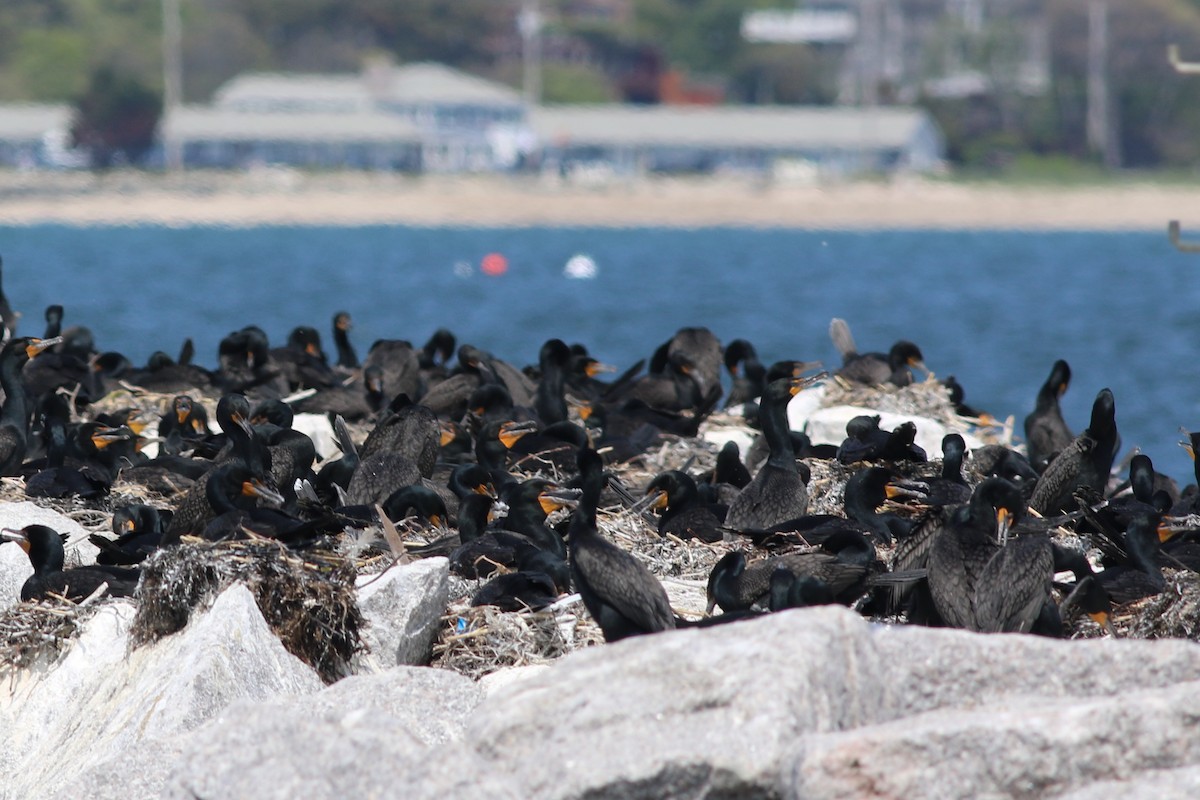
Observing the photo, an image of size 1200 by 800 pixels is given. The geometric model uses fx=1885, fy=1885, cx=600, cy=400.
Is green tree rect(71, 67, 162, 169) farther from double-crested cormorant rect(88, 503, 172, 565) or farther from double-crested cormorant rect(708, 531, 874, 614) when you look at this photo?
double-crested cormorant rect(708, 531, 874, 614)

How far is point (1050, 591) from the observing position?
22.3 feet

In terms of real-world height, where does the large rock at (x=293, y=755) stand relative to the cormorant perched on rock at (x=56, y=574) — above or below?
above

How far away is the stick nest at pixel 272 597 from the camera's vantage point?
6809mm

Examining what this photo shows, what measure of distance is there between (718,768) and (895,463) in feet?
18.5

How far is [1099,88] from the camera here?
9594 centimetres

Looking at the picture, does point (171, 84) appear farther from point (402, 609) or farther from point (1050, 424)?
point (402, 609)

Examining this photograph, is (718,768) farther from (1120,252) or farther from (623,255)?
(1120,252)

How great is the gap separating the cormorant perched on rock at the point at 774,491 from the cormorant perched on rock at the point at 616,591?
2.28 meters

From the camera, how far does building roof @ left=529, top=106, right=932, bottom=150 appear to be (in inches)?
3590

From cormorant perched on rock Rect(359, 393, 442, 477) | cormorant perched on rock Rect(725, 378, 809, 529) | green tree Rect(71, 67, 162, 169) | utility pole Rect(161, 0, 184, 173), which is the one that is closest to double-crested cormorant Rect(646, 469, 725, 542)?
cormorant perched on rock Rect(725, 378, 809, 529)

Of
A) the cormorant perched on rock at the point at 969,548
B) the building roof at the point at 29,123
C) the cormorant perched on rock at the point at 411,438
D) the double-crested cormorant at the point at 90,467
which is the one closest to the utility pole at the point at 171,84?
→ the building roof at the point at 29,123

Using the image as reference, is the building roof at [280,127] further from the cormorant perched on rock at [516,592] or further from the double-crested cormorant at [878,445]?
the cormorant perched on rock at [516,592]

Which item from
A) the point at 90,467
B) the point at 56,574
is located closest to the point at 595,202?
the point at 90,467

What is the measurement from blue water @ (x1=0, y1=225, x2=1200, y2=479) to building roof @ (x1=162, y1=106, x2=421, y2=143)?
5.89 meters
